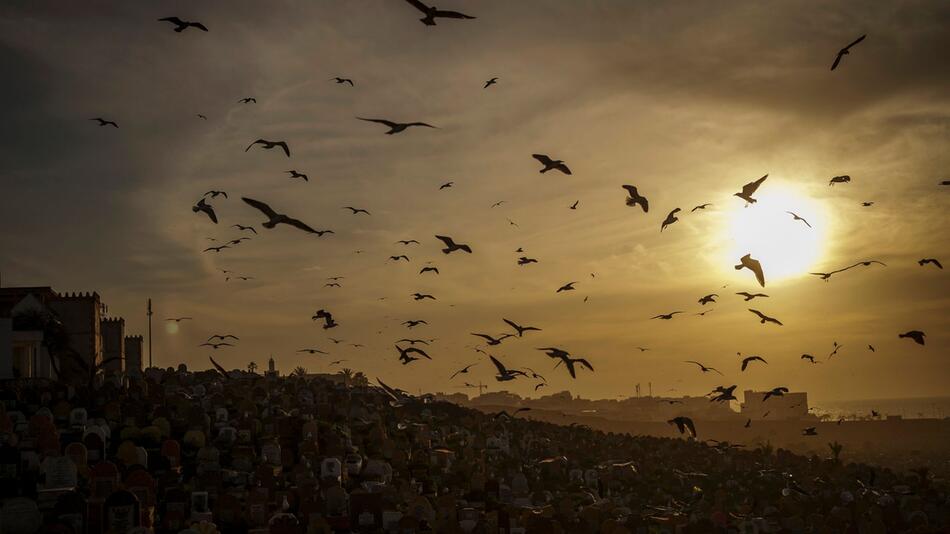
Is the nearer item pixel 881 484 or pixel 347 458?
pixel 347 458

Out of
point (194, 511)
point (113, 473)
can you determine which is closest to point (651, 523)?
point (194, 511)

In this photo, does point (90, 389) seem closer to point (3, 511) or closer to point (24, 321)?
point (24, 321)

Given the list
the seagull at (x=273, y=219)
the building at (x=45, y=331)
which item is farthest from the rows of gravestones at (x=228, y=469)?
the seagull at (x=273, y=219)

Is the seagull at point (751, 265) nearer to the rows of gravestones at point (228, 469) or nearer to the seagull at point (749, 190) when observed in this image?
the seagull at point (749, 190)

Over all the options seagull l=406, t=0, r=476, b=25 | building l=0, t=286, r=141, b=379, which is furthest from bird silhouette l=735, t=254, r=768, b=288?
building l=0, t=286, r=141, b=379

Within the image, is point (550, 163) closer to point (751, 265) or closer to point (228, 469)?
point (751, 265)

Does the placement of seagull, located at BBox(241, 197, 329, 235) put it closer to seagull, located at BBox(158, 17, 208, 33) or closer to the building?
seagull, located at BBox(158, 17, 208, 33)

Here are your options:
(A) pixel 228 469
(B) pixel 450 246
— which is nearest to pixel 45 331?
(A) pixel 228 469
